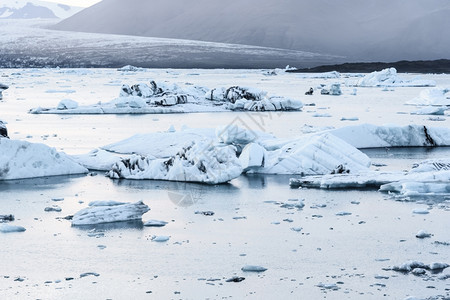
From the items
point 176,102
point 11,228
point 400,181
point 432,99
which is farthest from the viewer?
point 432,99

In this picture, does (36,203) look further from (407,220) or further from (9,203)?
(407,220)

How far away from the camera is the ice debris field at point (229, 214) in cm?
449

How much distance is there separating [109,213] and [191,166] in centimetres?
205

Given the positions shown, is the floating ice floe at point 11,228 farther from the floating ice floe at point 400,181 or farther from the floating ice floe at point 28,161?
the floating ice floe at point 400,181

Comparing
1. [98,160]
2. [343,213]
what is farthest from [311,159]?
[98,160]

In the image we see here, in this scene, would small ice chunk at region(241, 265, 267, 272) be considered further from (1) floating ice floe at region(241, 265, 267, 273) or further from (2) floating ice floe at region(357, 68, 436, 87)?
(2) floating ice floe at region(357, 68, 436, 87)

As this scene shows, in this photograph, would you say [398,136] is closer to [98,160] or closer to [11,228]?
[98,160]

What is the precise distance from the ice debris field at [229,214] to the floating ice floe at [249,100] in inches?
194

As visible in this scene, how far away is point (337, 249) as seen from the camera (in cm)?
520

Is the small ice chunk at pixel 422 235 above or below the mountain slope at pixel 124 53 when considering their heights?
below

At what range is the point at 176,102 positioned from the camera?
17.8m

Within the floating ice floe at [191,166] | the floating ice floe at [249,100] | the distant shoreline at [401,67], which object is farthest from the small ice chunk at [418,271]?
the distant shoreline at [401,67]

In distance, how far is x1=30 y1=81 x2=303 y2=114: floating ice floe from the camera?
16766mm

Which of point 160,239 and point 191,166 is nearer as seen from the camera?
point 160,239
